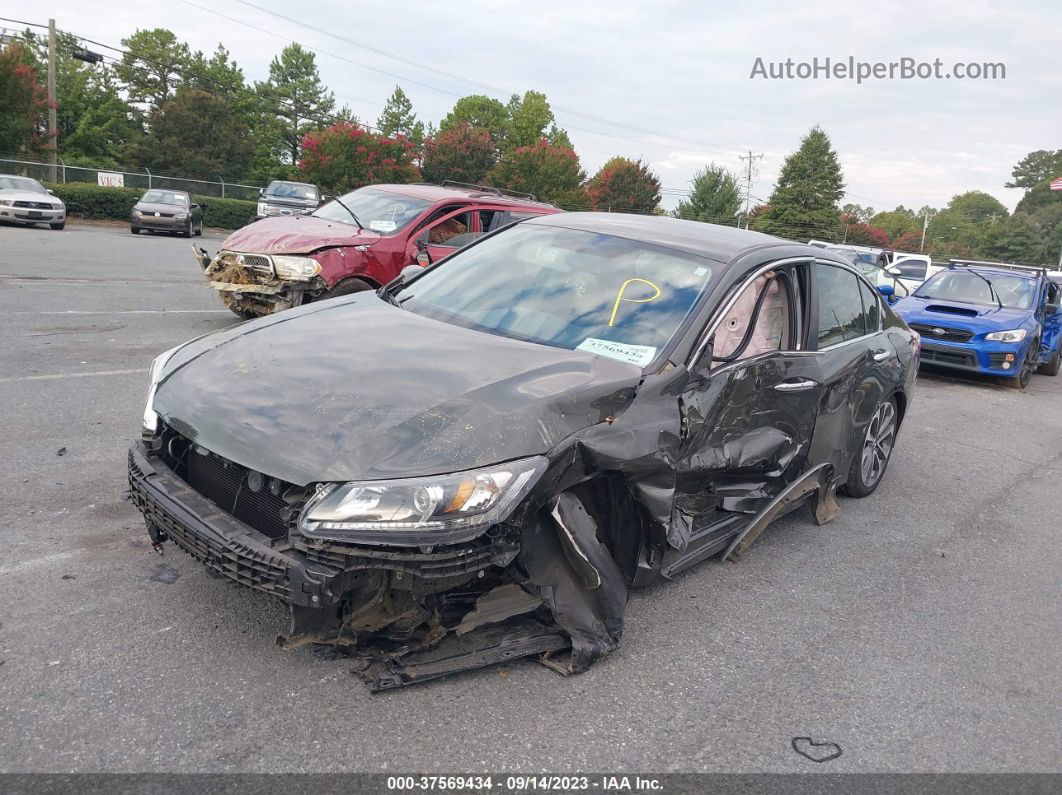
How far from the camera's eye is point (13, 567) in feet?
11.6

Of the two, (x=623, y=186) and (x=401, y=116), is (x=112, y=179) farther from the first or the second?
(x=401, y=116)

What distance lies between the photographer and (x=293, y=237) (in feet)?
28.2

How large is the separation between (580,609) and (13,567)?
2.41 m

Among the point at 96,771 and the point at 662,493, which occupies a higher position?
the point at 662,493

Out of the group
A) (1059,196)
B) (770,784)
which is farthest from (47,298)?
(1059,196)

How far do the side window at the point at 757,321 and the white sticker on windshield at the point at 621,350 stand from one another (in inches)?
14.4

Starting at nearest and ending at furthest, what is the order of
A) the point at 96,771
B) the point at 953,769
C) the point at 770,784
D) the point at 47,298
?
the point at 96,771, the point at 770,784, the point at 953,769, the point at 47,298

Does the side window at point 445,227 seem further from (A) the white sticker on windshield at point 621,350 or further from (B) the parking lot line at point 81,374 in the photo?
(A) the white sticker on windshield at point 621,350

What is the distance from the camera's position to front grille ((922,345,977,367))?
1130 cm

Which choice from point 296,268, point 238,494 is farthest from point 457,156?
point 238,494

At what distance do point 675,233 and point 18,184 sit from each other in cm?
2418

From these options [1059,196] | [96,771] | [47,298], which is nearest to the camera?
[96,771]

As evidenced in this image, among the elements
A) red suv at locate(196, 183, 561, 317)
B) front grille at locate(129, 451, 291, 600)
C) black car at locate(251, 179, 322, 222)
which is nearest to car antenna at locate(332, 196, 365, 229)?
red suv at locate(196, 183, 561, 317)

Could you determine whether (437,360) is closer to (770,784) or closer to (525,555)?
(525,555)
